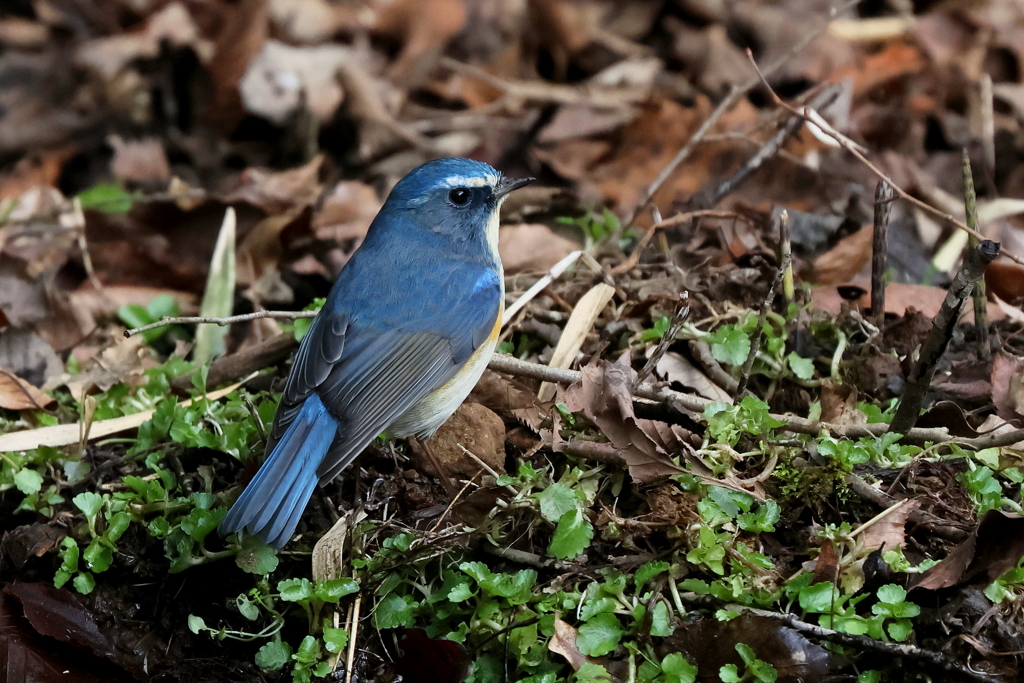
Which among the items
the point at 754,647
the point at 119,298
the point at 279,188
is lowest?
the point at 119,298

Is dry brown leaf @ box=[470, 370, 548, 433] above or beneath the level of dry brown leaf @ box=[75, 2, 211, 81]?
beneath

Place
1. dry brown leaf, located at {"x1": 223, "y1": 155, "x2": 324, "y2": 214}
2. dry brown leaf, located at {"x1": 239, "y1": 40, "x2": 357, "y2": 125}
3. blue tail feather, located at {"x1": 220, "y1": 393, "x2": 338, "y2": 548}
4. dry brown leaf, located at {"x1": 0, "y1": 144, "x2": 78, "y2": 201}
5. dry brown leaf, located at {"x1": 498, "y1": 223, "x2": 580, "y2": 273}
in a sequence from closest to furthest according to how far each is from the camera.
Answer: blue tail feather, located at {"x1": 220, "y1": 393, "x2": 338, "y2": 548}, dry brown leaf, located at {"x1": 498, "y1": 223, "x2": 580, "y2": 273}, dry brown leaf, located at {"x1": 223, "y1": 155, "x2": 324, "y2": 214}, dry brown leaf, located at {"x1": 0, "y1": 144, "x2": 78, "y2": 201}, dry brown leaf, located at {"x1": 239, "y1": 40, "x2": 357, "y2": 125}

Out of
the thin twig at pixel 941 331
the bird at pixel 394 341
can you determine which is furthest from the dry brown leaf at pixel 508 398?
the thin twig at pixel 941 331

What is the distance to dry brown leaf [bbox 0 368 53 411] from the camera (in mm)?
4105

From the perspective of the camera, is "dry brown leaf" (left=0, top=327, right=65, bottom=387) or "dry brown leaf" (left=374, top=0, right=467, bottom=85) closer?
"dry brown leaf" (left=0, top=327, right=65, bottom=387)

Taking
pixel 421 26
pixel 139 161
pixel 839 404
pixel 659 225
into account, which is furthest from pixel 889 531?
pixel 421 26

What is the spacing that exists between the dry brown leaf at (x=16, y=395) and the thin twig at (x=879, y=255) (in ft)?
11.3

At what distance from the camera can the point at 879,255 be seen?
3.93 metres

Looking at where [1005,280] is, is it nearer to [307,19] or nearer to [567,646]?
[567,646]

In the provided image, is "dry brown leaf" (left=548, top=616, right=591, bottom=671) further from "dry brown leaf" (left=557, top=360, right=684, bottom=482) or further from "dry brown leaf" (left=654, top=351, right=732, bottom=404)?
"dry brown leaf" (left=654, top=351, right=732, bottom=404)

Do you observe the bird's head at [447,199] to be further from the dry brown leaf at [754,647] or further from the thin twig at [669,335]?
the dry brown leaf at [754,647]

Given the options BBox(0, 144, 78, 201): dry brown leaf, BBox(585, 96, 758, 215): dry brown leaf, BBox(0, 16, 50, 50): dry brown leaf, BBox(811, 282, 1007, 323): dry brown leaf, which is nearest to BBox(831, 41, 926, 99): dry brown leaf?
BBox(585, 96, 758, 215): dry brown leaf

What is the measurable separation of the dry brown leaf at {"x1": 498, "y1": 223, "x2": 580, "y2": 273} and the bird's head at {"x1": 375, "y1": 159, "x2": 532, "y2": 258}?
0.79 m

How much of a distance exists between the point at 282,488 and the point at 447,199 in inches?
58.6
